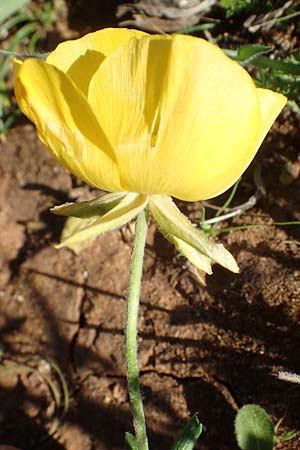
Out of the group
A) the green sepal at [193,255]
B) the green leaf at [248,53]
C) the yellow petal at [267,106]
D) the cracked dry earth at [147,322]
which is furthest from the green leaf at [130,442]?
the green leaf at [248,53]

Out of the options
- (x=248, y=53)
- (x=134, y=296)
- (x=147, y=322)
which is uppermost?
(x=248, y=53)

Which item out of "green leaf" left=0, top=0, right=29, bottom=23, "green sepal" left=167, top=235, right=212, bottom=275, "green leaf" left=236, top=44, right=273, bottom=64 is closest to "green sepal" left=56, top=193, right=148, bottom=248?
"green sepal" left=167, top=235, right=212, bottom=275

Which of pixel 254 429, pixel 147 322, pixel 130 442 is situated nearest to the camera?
pixel 130 442

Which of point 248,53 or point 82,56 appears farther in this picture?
point 248,53

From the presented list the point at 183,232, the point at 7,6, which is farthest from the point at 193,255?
the point at 7,6

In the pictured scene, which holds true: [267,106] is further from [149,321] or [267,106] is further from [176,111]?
[149,321]

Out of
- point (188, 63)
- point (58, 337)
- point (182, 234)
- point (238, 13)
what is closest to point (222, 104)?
point (188, 63)
